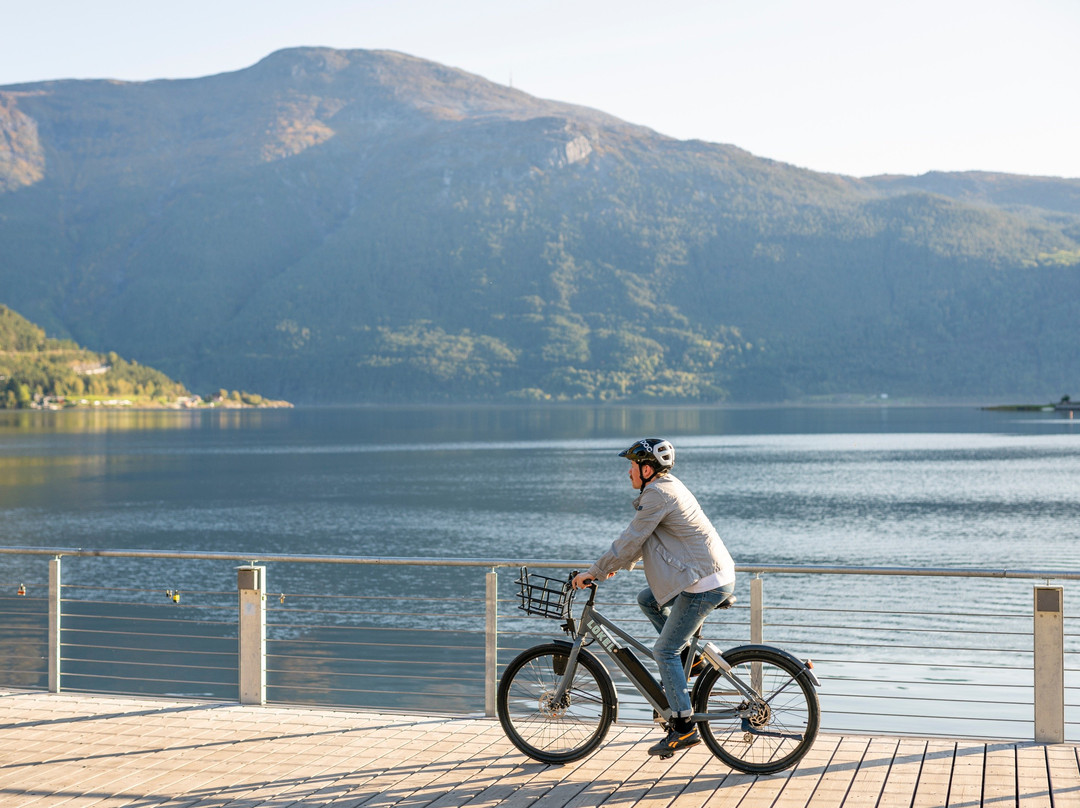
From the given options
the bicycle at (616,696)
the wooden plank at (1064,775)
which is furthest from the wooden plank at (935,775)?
the bicycle at (616,696)

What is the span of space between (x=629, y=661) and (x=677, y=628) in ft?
1.05

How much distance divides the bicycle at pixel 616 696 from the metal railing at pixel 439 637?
0.66 m

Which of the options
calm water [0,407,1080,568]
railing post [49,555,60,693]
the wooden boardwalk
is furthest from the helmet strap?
calm water [0,407,1080,568]

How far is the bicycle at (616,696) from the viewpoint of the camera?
633 centimetres

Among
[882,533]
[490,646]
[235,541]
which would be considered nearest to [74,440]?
[235,541]

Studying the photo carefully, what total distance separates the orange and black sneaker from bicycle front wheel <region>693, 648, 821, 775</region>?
10cm

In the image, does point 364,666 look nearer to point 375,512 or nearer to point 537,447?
point 375,512

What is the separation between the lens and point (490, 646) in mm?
7633

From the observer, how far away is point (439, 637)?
22.6 metres

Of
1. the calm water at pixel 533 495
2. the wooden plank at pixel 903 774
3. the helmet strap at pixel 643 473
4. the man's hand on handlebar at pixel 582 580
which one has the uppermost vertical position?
the helmet strap at pixel 643 473

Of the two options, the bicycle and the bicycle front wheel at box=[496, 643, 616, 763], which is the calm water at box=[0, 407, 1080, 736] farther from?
the bicycle front wheel at box=[496, 643, 616, 763]

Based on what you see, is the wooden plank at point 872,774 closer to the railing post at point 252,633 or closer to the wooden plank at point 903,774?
the wooden plank at point 903,774

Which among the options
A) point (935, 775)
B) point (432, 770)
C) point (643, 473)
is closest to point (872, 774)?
point (935, 775)

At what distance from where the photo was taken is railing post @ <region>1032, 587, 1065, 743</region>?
6.70 metres
